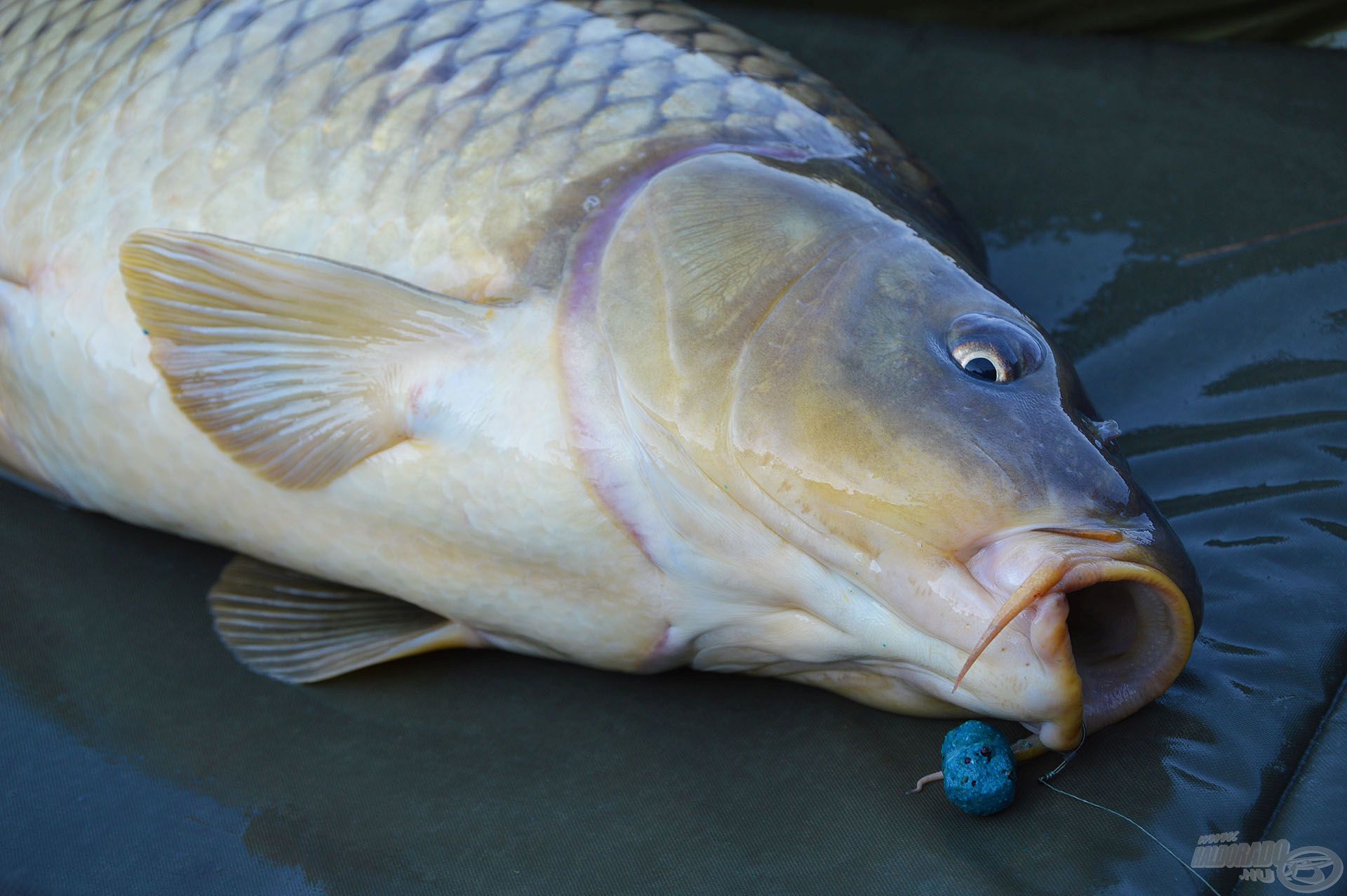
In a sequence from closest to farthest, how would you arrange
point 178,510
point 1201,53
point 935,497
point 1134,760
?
point 935,497, point 1134,760, point 178,510, point 1201,53

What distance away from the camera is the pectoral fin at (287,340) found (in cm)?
142

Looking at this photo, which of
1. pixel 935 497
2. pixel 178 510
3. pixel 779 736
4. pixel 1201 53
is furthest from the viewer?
pixel 1201 53

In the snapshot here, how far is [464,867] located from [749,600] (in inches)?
16.6

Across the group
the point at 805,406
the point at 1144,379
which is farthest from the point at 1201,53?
the point at 805,406

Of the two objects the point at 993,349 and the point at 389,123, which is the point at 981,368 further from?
the point at 389,123

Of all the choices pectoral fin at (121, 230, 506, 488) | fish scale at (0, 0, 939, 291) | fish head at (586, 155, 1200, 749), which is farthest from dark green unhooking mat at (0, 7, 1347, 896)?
fish scale at (0, 0, 939, 291)

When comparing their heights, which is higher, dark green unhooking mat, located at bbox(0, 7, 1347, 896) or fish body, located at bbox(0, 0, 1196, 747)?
fish body, located at bbox(0, 0, 1196, 747)

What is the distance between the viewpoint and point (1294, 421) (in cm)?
174

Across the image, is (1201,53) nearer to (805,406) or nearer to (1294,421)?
A: (1294,421)

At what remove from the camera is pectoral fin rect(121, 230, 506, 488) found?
142 centimetres

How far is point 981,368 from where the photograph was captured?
4.12ft

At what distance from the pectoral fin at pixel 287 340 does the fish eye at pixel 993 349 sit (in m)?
0.54

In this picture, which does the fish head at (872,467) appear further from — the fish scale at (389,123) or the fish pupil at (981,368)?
the fish scale at (389,123)

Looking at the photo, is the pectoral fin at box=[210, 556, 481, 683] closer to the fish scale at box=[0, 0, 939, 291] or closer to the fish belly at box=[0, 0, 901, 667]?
the fish belly at box=[0, 0, 901, 667]
